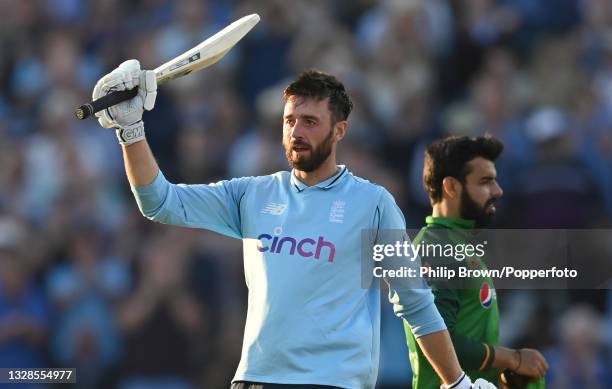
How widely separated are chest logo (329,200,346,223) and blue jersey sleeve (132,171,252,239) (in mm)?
A: 449

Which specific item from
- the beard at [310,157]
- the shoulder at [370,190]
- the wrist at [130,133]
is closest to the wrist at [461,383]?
the shoulder at [370,190]

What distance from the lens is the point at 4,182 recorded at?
431 inches

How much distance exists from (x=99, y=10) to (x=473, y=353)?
708cm

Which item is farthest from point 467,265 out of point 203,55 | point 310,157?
point 203,55

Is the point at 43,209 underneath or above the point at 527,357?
above

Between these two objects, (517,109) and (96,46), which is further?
(96,46)

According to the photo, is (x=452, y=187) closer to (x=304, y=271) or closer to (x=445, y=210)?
(x=445, y=210)

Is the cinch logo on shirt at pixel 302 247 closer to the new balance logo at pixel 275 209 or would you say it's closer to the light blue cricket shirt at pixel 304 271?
the light blue cricket shirt at pixel 304 271

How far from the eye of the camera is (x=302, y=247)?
5.45 m

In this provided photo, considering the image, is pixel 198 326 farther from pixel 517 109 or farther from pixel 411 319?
pixel 411 319

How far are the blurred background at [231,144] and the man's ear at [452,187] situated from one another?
2991 millimetres

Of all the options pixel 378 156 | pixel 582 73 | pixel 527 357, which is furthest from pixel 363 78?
pixel 527 357

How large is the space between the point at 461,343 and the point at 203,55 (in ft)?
6.04

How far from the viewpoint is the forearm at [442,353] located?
5609 millimetres
